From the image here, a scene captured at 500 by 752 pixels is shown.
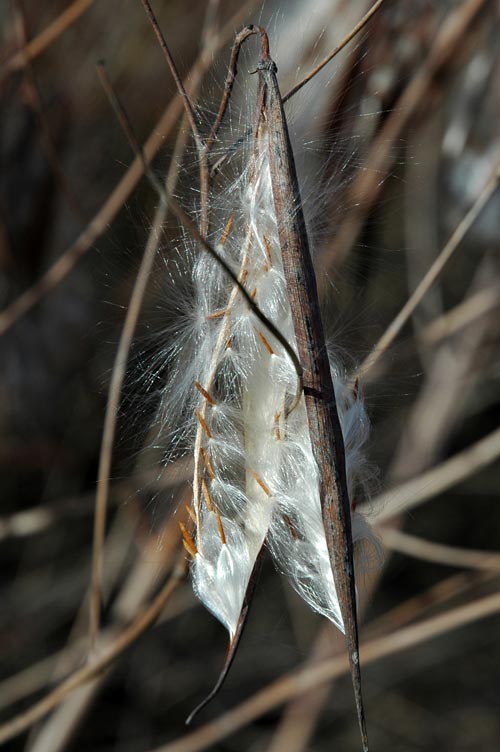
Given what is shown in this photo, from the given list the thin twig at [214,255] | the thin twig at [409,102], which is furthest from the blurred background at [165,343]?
the thin twig at [214,255]

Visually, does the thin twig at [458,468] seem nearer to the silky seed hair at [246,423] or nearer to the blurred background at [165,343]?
the blurred background at [165,343]

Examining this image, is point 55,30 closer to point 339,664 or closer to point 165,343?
point 165,343

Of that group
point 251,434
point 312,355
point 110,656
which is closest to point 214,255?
point 312,355

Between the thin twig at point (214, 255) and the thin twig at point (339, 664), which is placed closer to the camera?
the thin twig at point (214, 255)

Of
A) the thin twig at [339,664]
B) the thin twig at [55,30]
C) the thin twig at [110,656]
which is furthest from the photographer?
the thin twig at [339,664]

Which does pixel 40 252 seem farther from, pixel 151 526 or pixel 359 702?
pixel 359 702

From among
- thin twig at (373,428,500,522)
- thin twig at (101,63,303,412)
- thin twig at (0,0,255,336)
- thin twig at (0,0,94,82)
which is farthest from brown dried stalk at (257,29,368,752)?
thin twig at (373,428,500,522)

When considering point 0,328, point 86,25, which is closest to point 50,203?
point 86,25
